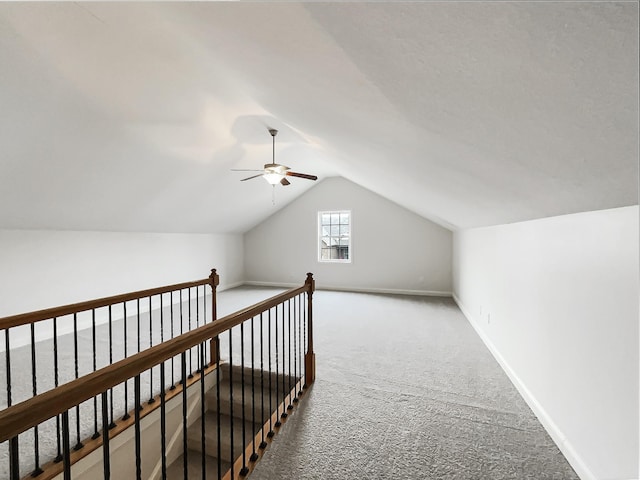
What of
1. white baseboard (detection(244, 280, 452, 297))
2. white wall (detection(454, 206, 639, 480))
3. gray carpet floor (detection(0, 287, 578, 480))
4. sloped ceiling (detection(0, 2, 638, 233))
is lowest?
gray carpet floor (detection(0, 287, 578, 480))

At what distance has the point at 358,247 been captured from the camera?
22.2 feet

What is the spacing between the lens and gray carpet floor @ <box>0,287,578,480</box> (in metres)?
1.70

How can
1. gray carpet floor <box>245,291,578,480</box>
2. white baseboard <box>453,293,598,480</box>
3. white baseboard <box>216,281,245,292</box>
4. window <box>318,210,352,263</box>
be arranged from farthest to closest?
window <box>318,210,352,263</box> < white baseboard <box>216,281,245,292</box> < gray carpet floor <box>245,291,578,480</box> < white baseboard <box>453,293,598,480</box>

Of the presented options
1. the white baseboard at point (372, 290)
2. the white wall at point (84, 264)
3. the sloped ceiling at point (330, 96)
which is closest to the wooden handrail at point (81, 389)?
the sloped ceiling at point (330, 96)

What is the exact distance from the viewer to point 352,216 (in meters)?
6.82

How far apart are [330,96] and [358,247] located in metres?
5.34

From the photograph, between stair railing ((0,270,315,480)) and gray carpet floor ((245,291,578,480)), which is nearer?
stair railing ((0,270,315,480))

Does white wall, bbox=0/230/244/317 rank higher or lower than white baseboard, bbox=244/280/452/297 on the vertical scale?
higher

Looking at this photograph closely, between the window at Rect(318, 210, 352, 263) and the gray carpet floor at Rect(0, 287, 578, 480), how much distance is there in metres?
3.43

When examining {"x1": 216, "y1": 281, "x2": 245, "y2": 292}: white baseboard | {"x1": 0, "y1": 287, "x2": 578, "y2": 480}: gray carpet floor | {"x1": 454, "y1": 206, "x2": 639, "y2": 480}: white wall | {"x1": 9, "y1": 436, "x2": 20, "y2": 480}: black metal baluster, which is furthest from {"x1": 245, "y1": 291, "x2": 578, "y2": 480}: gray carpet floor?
{"x1": 216, "y1": 281, "x2": 245, "y2": 292}: white baseboard

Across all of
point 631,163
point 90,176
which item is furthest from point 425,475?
point 90,176

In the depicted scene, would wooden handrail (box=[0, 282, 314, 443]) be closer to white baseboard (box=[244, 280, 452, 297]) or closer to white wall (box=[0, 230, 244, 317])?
white wall (box=[0, 230, 244, 317])

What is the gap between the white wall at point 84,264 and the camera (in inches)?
138

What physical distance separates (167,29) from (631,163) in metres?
2.38
